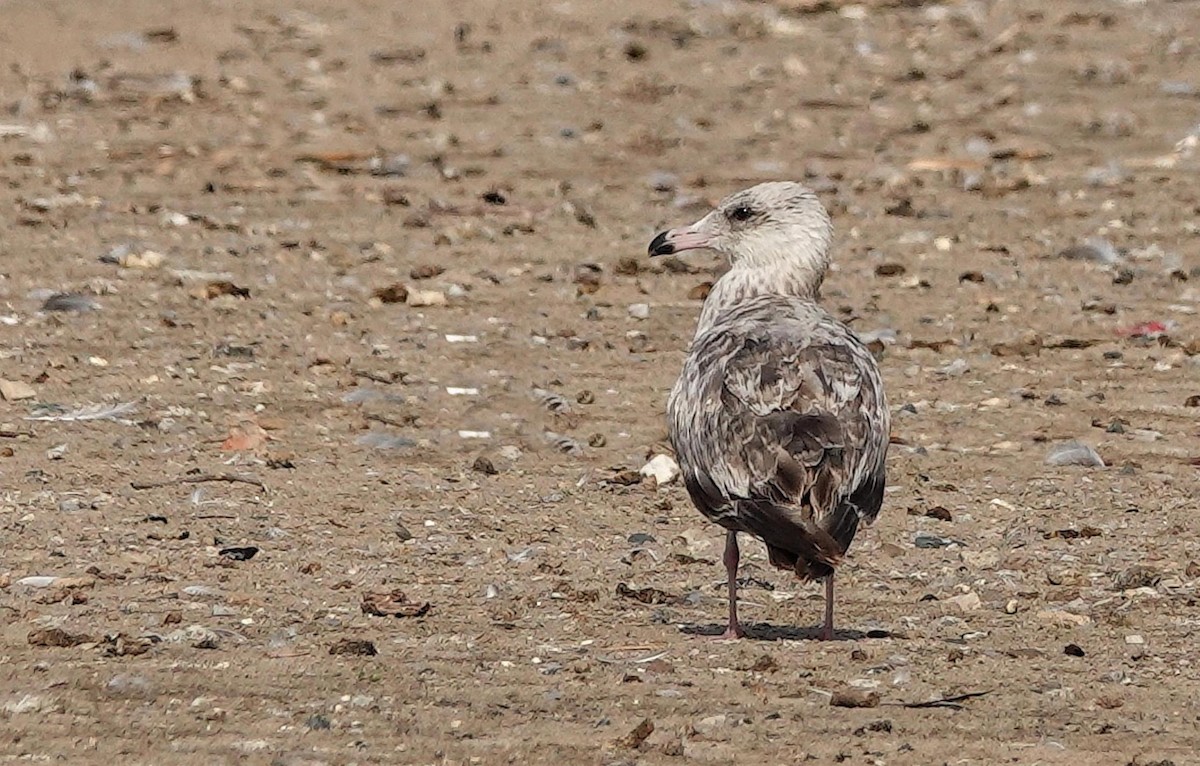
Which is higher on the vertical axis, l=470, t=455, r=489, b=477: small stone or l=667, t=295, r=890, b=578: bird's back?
l=667, t=295, r=890, b=578: bird's back

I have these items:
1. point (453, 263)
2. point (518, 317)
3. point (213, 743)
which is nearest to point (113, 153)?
point (453, 263)

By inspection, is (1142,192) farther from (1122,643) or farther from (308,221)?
(1122,643)

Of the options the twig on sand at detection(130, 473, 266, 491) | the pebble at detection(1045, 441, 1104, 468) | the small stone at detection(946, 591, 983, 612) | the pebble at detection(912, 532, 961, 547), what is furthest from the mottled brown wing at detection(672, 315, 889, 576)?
the pebble at detection(1045, 441, 1104, 468)

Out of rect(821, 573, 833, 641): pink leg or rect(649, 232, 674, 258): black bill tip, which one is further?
rect(649, 232, 674, 258): black bill tip

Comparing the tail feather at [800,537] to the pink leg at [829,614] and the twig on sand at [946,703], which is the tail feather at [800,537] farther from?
the twig on sand at [946,703]

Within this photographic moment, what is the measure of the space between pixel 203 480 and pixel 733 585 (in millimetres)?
2144

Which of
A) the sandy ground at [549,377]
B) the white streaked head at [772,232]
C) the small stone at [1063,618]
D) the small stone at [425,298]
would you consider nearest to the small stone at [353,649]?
the sandy ground at [549,377]

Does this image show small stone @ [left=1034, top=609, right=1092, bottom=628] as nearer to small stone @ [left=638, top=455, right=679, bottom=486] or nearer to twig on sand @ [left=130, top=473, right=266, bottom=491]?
small stone @ [left=638, top=455, right=679, bottom=486]

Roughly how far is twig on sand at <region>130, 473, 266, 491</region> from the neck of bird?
1.53 m

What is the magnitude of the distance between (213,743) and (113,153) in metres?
9.06

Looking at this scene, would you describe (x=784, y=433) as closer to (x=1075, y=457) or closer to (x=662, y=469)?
(x=662, y=469)

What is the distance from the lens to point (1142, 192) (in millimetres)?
13289

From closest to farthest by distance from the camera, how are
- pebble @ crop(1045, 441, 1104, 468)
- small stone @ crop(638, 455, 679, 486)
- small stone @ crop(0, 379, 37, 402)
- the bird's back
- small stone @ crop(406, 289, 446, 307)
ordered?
the bird's back → small stone @ crop(638, 455, 679, 486) → pebble @ crop(1045, 441, 1104, 468) → small stone @ crop(0, 379, 37, 402) → small stone @ crop(406, 289, 446, 307)

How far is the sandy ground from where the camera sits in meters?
5.56
